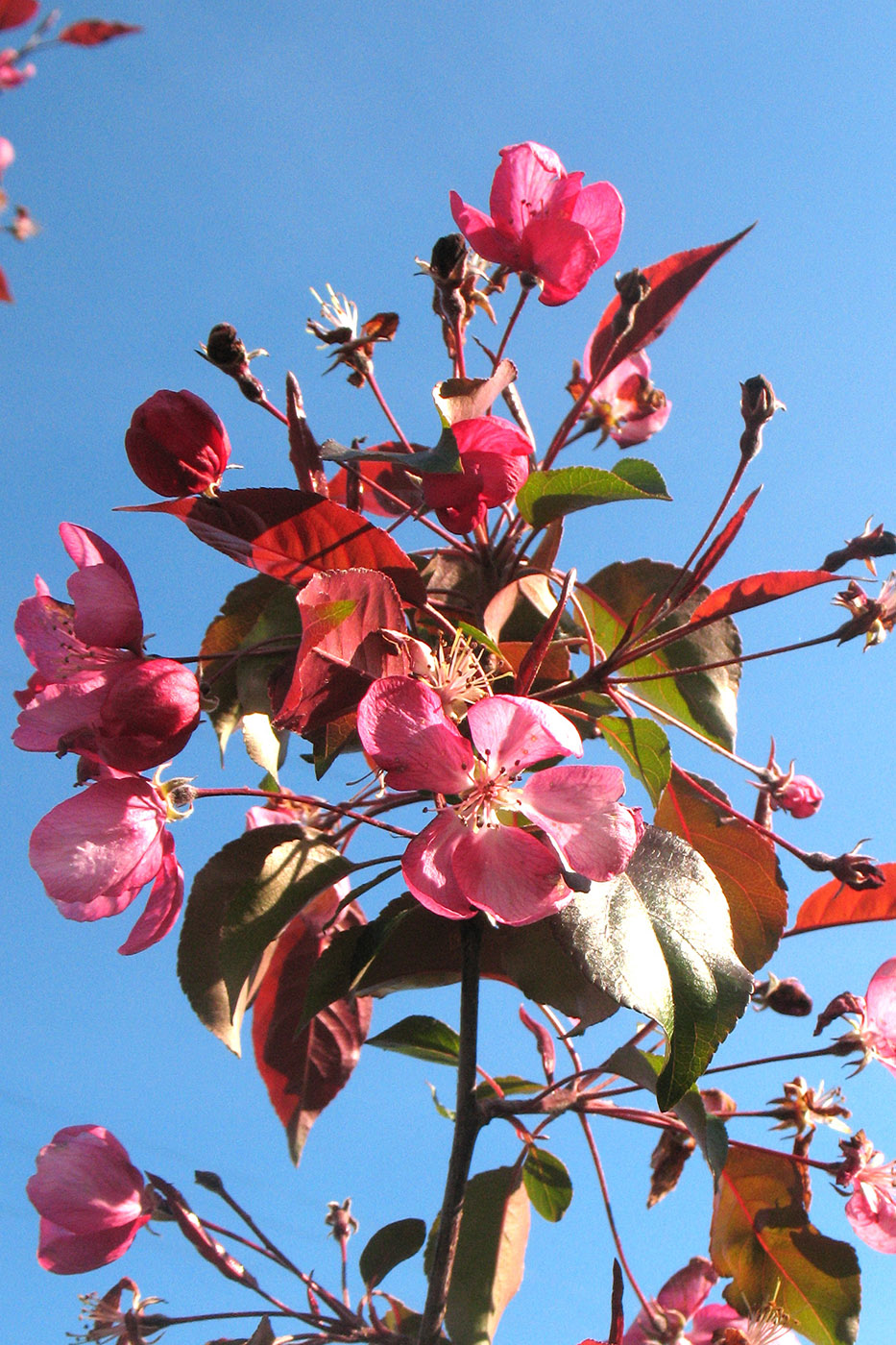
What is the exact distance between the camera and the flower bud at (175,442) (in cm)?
92

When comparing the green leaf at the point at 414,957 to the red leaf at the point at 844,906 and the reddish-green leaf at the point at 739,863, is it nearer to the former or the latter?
the reddish-green leaf at the point at 739,863

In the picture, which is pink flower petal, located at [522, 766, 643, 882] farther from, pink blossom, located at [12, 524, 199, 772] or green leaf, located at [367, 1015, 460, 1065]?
green leaf, located at [367, 1015, 460, 1065]

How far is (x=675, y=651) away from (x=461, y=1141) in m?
0.54

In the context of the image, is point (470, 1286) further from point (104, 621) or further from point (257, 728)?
point (104, 621)

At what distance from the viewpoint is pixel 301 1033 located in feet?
3.74

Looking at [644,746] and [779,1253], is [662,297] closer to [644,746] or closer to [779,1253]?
[644,746]

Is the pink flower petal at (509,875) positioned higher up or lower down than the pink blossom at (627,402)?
lower down

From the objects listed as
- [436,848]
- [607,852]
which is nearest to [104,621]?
[436,848]

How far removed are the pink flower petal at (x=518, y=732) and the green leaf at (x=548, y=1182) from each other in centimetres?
55

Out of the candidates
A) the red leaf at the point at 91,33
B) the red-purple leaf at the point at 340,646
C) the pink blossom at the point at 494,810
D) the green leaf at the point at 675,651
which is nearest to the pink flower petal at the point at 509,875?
the pink blossom at the point at 494,810

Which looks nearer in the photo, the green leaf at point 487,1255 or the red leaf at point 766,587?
the red leaf at point 766,587

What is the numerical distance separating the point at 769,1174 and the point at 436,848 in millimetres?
593

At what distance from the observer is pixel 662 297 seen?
1043mm

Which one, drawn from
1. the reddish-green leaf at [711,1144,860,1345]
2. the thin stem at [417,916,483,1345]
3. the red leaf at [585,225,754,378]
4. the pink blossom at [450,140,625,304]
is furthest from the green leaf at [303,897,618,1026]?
the pink blossom at [450,140,625,304]
